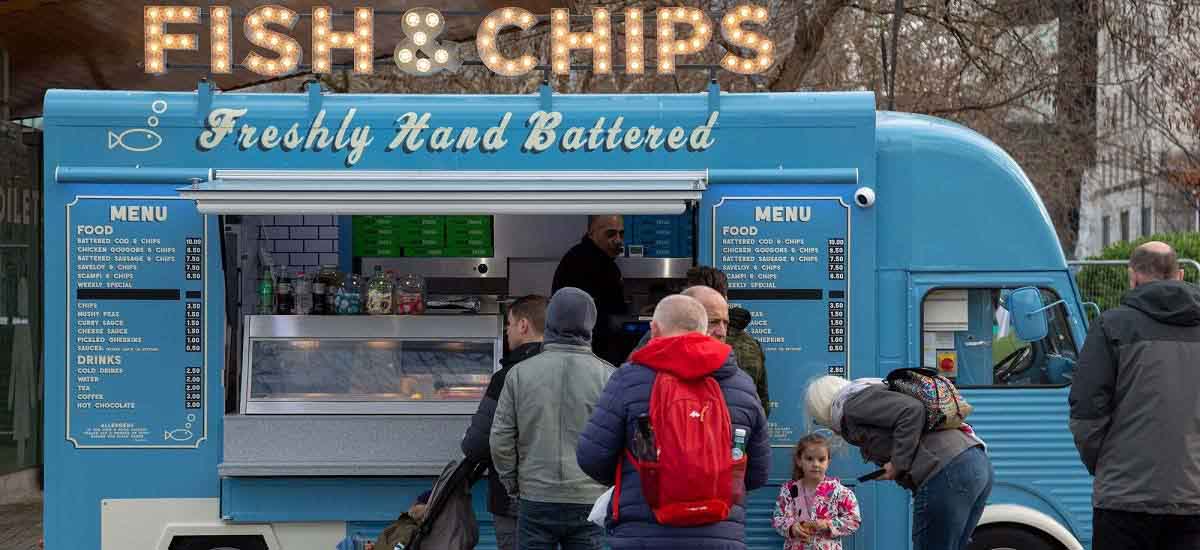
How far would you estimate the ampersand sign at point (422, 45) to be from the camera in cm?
771

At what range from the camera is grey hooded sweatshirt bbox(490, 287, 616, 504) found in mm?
5711

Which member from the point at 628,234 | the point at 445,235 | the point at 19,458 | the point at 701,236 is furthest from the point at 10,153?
the point at 701,236

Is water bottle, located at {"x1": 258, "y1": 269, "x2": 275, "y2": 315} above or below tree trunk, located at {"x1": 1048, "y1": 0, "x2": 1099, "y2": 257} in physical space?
below

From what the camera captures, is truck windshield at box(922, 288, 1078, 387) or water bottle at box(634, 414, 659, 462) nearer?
water bottle at box(634, 414, 659, 462)

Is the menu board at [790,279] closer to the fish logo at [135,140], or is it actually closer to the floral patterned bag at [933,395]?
the floral patterned bag at [933,395]

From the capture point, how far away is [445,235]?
29.9ft

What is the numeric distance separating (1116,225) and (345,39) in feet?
133

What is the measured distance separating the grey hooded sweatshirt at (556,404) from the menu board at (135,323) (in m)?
2.12

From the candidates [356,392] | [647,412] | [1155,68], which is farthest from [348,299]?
[1155,68]

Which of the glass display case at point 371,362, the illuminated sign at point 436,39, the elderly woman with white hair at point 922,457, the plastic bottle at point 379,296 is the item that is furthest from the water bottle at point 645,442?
the illuminated sign at point 436,39

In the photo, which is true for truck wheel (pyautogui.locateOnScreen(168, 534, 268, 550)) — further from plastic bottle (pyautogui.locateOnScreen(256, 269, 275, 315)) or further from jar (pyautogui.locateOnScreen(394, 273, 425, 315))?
jar (pyautogui.locateOnScreen(394, 273, 425, 315))

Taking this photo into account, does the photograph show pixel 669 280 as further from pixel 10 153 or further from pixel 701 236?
pixel 10 153

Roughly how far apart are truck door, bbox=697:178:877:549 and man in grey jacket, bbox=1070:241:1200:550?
5.27ft

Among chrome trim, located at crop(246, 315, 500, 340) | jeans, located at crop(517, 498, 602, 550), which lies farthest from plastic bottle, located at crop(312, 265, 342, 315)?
jeans, located at crop(517, 498, 602, 550)
